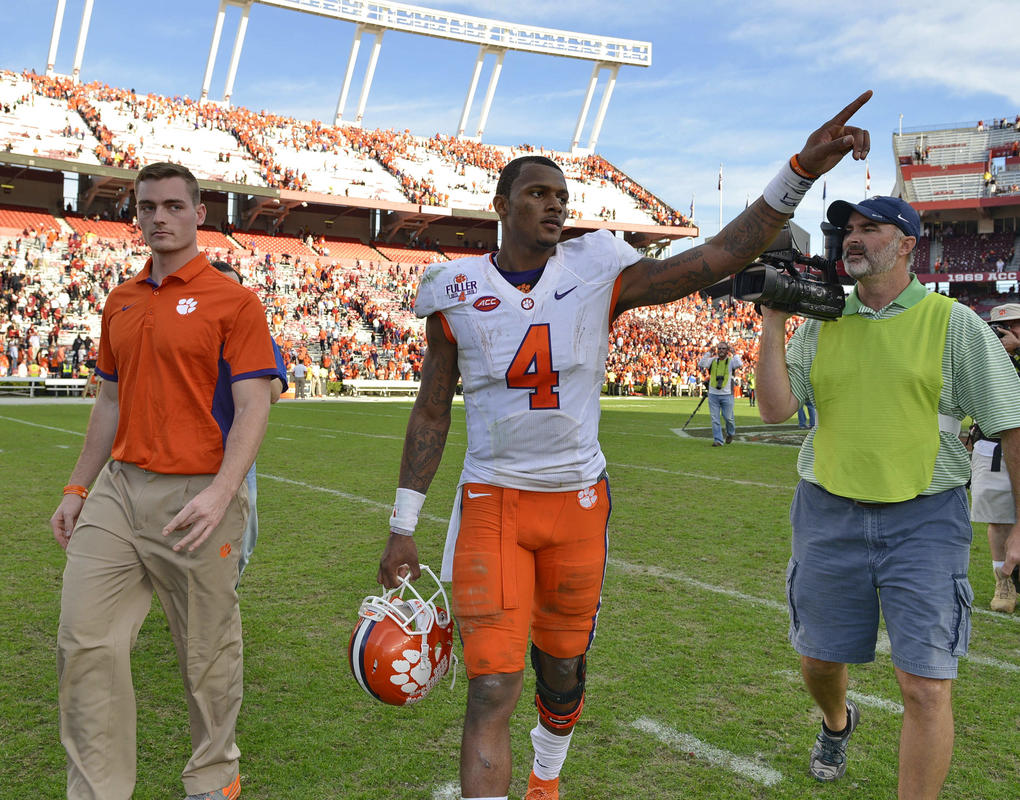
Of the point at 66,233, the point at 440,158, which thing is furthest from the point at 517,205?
the point at 440,158

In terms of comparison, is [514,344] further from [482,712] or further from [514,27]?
[514,27]

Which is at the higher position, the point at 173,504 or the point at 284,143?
the point at 284,143

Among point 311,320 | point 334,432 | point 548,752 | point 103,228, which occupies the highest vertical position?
point 103,228

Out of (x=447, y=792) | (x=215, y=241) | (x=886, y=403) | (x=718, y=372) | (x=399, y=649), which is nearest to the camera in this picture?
(x=399, y=649)

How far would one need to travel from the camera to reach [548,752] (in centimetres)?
284

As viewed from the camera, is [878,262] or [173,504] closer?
[173,504]

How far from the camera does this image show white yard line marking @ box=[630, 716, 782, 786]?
322 cm

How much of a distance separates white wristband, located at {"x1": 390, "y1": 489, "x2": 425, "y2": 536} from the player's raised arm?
914mm

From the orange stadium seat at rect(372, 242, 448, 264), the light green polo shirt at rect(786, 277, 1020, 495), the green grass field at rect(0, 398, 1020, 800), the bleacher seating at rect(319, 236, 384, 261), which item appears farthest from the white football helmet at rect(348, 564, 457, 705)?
the orange stadium seat at rect(372, 242, 448, 264)

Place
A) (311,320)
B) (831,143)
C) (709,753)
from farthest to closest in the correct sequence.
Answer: (311,320) → (709,753) → (831,143)

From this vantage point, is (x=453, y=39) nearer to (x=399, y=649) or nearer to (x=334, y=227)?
(x=334, y=227)

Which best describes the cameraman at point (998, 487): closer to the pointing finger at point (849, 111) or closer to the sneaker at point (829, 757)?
the sneaker at point (829, 757)

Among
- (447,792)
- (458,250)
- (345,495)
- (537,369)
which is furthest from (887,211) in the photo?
(458,250)

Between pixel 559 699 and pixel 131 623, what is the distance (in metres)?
1.42
